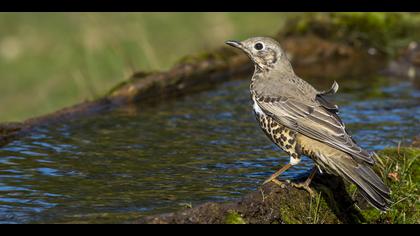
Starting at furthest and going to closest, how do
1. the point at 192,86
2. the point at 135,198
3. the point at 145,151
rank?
the point at 192,86
the point at 145,151
the point at 135,198

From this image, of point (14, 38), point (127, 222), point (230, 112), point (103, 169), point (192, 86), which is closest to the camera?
point (127, 222)

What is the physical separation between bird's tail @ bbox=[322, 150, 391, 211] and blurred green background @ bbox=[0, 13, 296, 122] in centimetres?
770

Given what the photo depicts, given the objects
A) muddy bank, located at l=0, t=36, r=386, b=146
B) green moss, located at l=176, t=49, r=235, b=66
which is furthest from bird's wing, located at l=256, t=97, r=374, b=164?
green moss, located at l=176, t=49, r=235, b=66

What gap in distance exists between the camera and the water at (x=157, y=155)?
606 centimetres

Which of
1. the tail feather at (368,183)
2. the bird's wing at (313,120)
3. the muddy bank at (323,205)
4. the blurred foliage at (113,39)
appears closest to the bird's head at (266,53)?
the bird's wing at (313,120)

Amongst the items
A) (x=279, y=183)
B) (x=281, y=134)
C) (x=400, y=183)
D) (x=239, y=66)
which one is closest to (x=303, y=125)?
(x=281, y=134)

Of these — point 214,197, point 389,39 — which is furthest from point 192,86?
point 214,197

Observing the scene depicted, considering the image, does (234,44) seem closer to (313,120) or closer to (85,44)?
(313,120)

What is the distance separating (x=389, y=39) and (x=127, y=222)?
28.9ft

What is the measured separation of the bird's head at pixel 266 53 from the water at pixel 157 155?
871mm

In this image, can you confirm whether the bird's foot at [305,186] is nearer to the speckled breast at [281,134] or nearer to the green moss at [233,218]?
the speckled breast at [281,134]

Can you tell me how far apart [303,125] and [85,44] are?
10075 millimetres
